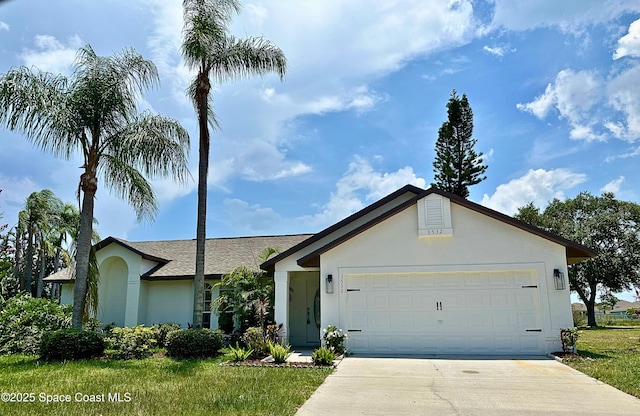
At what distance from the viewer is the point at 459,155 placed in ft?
86.1

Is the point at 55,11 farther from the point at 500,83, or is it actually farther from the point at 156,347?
the point at 500,83

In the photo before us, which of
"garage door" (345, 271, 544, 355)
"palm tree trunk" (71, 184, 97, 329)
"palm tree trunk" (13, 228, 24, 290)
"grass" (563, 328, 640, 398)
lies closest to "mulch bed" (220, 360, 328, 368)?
"garage door" (345, 271, 544, 355)

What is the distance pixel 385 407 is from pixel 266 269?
882cm

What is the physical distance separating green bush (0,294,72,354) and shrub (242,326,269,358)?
20.4 feet

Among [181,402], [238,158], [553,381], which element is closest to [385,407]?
[181,402]

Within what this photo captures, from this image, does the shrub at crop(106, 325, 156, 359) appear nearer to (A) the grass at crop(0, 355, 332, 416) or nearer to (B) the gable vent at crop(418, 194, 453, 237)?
(A) the grass at crop(0, 355, 332, 416)

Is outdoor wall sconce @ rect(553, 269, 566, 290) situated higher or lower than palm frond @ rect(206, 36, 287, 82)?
lower

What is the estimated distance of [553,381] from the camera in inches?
337

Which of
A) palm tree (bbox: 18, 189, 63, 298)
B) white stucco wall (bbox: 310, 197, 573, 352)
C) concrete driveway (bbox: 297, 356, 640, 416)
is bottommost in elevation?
concrete driveway (bbox: 297, 356, 640, 416)

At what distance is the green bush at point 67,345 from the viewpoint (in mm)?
11508

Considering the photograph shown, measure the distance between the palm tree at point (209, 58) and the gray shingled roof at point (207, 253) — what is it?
18.6ft

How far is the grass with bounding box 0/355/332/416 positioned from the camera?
6.62m

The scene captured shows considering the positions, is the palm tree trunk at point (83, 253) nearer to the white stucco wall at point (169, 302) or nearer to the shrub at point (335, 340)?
the white stucco wall at point (169, 302)

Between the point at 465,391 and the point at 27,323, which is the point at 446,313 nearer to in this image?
the point at 465,391
